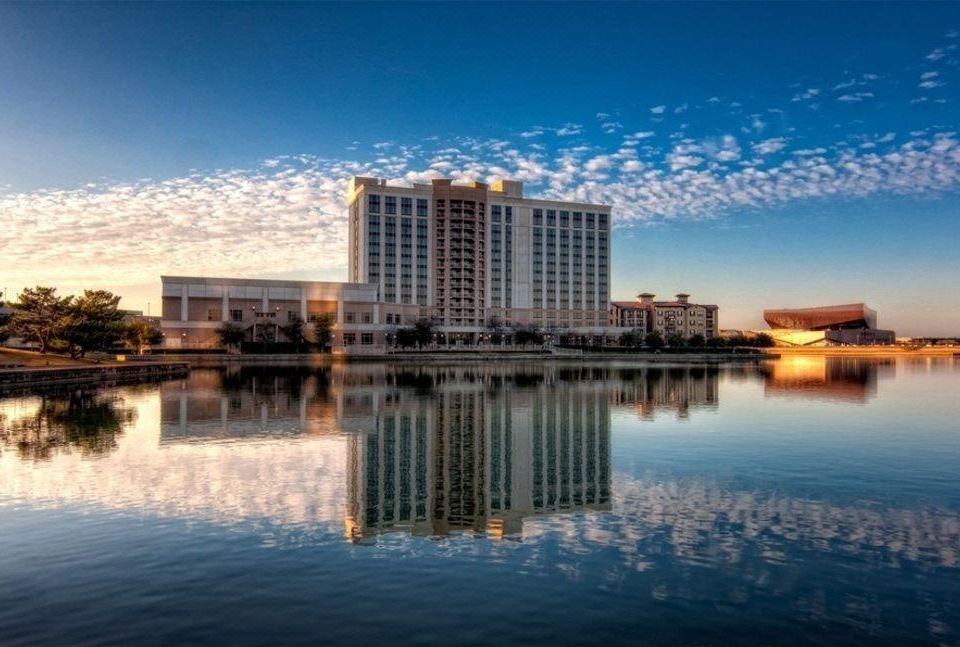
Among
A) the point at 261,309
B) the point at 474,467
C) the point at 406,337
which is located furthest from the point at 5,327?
the point at 474,467

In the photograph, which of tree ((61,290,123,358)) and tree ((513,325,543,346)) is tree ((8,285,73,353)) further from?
tree ((513,325,543,346))

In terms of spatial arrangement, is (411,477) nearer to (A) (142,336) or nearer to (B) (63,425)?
(B) (63,425)

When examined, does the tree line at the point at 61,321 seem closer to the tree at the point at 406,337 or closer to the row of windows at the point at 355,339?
the row of windows at the point at 355,339

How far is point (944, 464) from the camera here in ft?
94.3

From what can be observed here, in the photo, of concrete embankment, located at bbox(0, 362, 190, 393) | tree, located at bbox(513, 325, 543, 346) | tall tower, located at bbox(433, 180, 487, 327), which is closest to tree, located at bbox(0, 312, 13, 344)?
concrete embankment, located at bbox(0, 362, 190, 393)

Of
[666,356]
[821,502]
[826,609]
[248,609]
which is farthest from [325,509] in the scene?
[666,356]

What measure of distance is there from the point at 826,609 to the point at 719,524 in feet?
19.2

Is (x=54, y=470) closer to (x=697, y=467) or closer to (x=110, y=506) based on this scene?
(x=110, y=506)

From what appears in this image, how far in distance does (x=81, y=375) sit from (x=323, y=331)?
70620 mm

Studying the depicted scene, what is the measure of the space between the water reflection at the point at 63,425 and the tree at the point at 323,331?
8341 centimetres

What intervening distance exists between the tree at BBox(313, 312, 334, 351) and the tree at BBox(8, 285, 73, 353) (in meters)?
53.8

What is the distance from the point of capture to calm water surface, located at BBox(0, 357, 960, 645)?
12703 millimetres

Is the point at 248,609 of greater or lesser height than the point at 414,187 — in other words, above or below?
below

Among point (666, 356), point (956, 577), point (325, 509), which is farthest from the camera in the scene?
point (666, 356)
